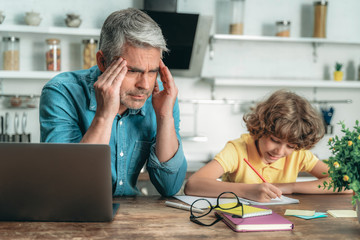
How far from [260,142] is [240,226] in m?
0.77

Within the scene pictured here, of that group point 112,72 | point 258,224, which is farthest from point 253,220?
point 112,72

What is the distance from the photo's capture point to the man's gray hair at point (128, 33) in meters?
1.35

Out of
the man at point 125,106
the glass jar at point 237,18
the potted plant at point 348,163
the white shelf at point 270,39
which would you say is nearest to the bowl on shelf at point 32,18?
the white shelf at point 270,39

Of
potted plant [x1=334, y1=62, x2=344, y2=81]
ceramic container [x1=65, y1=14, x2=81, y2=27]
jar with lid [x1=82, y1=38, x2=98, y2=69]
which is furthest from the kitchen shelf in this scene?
ceramic container [x1=65, y1=14, x2=81, y2=27]

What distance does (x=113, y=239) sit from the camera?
39.7 inches

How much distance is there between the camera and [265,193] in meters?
1.38

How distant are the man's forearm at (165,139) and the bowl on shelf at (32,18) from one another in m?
1.78

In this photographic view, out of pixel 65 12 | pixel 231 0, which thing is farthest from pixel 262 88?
pixel 65 12

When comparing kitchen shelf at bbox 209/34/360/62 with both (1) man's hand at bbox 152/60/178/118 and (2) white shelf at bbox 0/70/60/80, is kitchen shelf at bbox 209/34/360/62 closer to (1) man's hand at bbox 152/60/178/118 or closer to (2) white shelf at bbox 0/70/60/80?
(2) white shelf at bbox 0/70/60/80

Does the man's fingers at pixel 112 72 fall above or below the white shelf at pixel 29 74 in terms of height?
above

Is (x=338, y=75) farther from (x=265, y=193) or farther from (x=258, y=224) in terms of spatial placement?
(x=258, y=224)

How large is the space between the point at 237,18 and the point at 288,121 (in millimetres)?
1557

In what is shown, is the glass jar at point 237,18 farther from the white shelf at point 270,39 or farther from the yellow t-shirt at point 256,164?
the yellow t-shirt at point 256,164

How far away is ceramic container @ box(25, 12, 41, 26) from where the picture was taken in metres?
2.84
